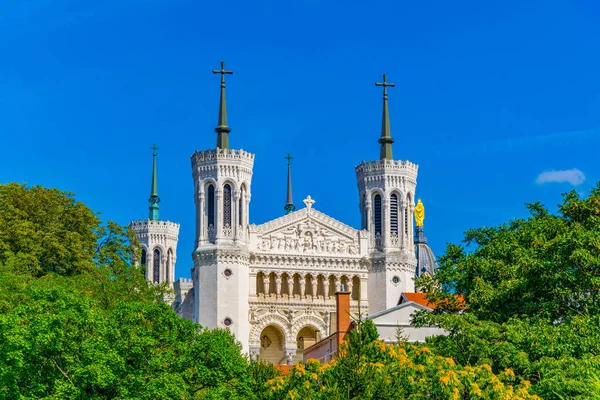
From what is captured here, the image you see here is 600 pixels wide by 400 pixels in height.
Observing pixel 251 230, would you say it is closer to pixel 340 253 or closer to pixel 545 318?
pixel 340 253

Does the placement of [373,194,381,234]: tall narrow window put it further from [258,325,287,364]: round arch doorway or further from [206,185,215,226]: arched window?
[206,185,215,226]: arched window

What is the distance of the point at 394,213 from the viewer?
9231 cm

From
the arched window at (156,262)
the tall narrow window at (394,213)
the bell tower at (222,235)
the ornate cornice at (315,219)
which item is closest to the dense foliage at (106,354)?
the bell tower at (222,235)

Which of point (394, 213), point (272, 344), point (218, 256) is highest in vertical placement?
point (394, 213)

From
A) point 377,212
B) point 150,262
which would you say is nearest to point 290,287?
point 377,212

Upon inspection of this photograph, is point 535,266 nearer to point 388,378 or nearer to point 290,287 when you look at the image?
point 388,378

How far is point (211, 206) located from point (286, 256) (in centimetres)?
603

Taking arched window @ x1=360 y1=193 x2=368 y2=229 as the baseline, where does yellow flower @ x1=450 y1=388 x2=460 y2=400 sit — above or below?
below

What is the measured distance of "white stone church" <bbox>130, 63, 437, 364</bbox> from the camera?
284ft

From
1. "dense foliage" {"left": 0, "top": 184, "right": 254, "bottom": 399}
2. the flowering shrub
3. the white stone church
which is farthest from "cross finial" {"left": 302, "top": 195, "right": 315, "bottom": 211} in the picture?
the flowering shrub

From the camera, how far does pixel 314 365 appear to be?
36.6m

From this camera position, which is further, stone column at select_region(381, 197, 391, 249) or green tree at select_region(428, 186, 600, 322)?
stone column at select_region(381, 197, 391, 249)

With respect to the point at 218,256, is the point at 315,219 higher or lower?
higher

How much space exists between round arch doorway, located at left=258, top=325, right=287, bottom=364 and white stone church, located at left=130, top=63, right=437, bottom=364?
0.22ft
